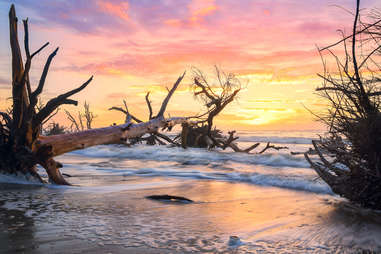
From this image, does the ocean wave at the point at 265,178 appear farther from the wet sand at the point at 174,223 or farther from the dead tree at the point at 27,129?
the dead tree at the point at 27,129

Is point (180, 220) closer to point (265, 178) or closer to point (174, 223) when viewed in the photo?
point (174, 223)

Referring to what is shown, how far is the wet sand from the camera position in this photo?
2154 millimetres

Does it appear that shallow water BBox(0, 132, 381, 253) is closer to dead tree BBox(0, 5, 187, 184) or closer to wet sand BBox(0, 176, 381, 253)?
wet sand BBox(0, 176, 381, 253)

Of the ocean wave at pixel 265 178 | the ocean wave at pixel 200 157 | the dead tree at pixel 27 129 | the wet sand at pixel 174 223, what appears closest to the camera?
the wet sand at pixel 174 223

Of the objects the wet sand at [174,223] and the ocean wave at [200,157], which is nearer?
the wet sand at [174,223]

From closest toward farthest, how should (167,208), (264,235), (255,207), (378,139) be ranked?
(264,235) → (378,139) → (167,208) → (255,207)

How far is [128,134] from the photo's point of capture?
6.73m

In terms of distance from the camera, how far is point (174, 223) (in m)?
2.74

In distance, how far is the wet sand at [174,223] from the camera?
2154mm

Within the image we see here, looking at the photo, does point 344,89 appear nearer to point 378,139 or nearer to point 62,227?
point 378,139

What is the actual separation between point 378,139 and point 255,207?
139 centimetres

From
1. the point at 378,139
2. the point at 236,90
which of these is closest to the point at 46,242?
the point at 378,139

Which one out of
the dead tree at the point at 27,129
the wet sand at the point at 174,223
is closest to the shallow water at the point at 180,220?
the wet sand at the point at 174,223

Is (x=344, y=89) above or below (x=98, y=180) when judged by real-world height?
above
